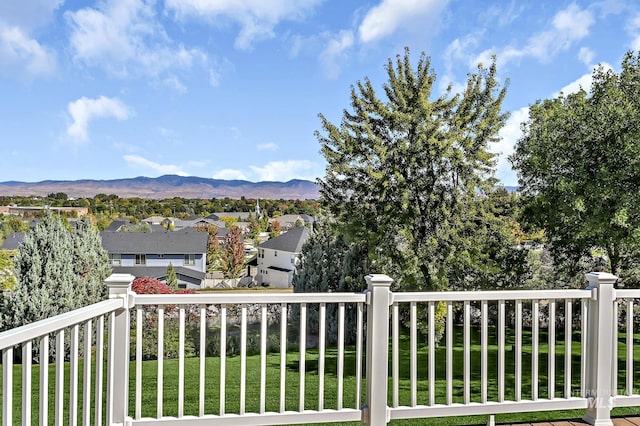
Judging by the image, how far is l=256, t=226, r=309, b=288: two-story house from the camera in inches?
603

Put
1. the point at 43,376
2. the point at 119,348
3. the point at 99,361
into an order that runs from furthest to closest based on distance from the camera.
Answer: the point at 119,348 → the point at 99,361 → the point at 43,376

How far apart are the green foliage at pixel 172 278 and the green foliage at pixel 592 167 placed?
1182cm

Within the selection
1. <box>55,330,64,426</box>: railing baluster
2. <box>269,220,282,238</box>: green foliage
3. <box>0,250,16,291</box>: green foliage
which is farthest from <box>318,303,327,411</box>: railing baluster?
<box>269,220,282,238</box>: green foliage

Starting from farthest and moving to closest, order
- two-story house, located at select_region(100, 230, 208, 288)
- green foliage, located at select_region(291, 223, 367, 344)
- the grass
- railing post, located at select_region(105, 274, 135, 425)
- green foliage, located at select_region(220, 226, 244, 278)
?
green foliage, located at select_region(220, 226, 244, 278)
two-story house, located at select_region(100, 230, 208, 288)
green foliage, located at select_region(291, 223, 367, 344)
the grass
railing post, located at select_region(105, 274, 135, 425)

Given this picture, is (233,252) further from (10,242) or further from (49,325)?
(49,325)

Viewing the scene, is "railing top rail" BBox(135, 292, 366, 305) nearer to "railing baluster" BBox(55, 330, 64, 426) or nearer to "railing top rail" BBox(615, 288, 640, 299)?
"railing baluster" BBox(55, 330, 64, 426)

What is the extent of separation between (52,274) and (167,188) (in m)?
12.5

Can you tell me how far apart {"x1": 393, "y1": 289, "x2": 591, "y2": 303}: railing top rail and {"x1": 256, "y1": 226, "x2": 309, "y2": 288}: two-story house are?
1199cm

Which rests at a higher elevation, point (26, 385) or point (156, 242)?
point (26, 385)

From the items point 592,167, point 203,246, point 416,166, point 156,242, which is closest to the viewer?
point 592,167

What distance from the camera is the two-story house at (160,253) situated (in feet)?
54.9

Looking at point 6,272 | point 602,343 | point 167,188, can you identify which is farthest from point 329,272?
point 167,188

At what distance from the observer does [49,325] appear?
1719 millimetres

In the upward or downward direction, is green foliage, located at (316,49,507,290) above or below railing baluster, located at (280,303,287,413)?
above
